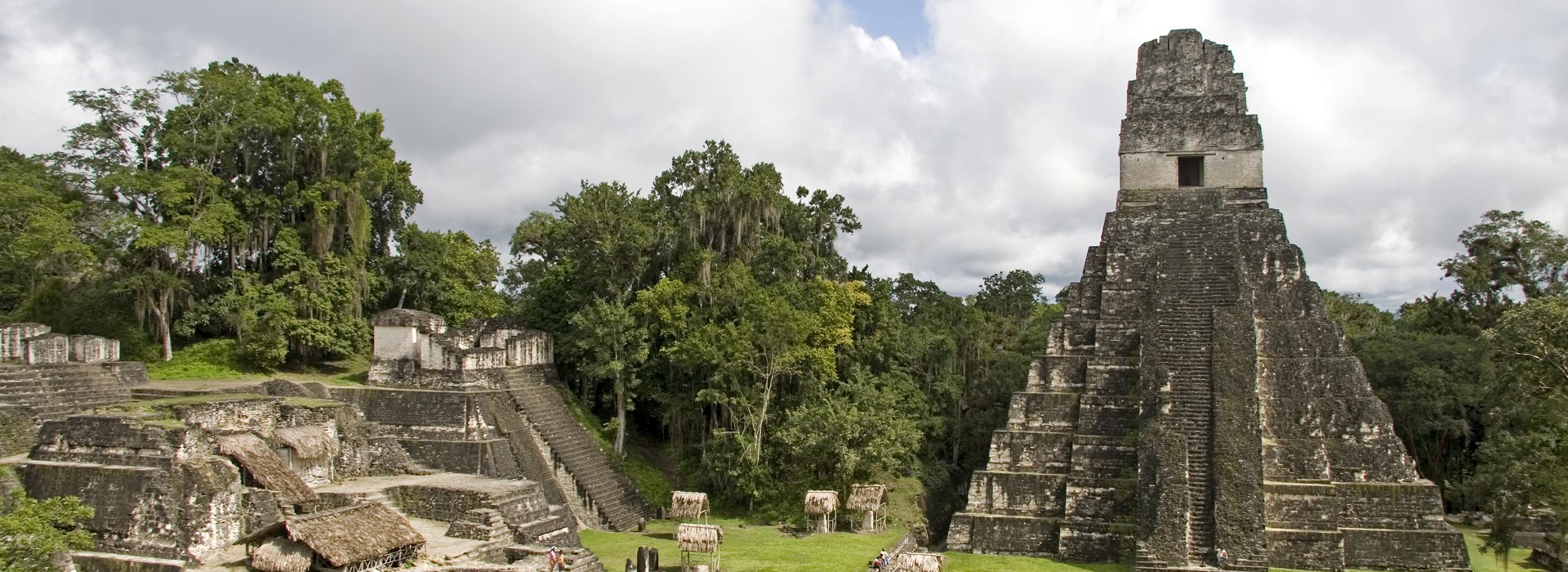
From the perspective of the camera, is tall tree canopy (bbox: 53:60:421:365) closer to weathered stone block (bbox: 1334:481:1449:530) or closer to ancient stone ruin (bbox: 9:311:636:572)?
ancient stone ruin (bbox: 9:311:636:572)

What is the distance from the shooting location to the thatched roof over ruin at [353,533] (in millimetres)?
12531

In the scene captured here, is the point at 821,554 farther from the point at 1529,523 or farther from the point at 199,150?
the point at 199,150

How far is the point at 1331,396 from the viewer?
675 inches

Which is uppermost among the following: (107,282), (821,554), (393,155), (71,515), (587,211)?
(393,155)

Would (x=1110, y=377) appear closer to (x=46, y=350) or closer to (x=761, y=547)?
(x=761, y=547)

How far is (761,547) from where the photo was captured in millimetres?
17141

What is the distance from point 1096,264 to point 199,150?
20266mm

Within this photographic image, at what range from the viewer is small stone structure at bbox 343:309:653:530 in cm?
1939

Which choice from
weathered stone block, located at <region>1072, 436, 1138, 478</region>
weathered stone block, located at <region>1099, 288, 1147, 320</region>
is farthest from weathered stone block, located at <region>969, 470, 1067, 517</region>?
weathered stone block, located at <region>1099, 288, 1147, 320</region>

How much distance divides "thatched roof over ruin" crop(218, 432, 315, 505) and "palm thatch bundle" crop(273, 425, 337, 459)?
0.74 m

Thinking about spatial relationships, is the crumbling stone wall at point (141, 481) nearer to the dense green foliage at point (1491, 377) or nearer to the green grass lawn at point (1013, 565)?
the green grass lawn at point (1013, 565)

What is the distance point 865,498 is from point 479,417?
7.95m

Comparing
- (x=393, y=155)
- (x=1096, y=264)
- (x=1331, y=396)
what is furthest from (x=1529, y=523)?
(x=393, y=155)

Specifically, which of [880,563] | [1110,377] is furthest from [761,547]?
[1110,377]
